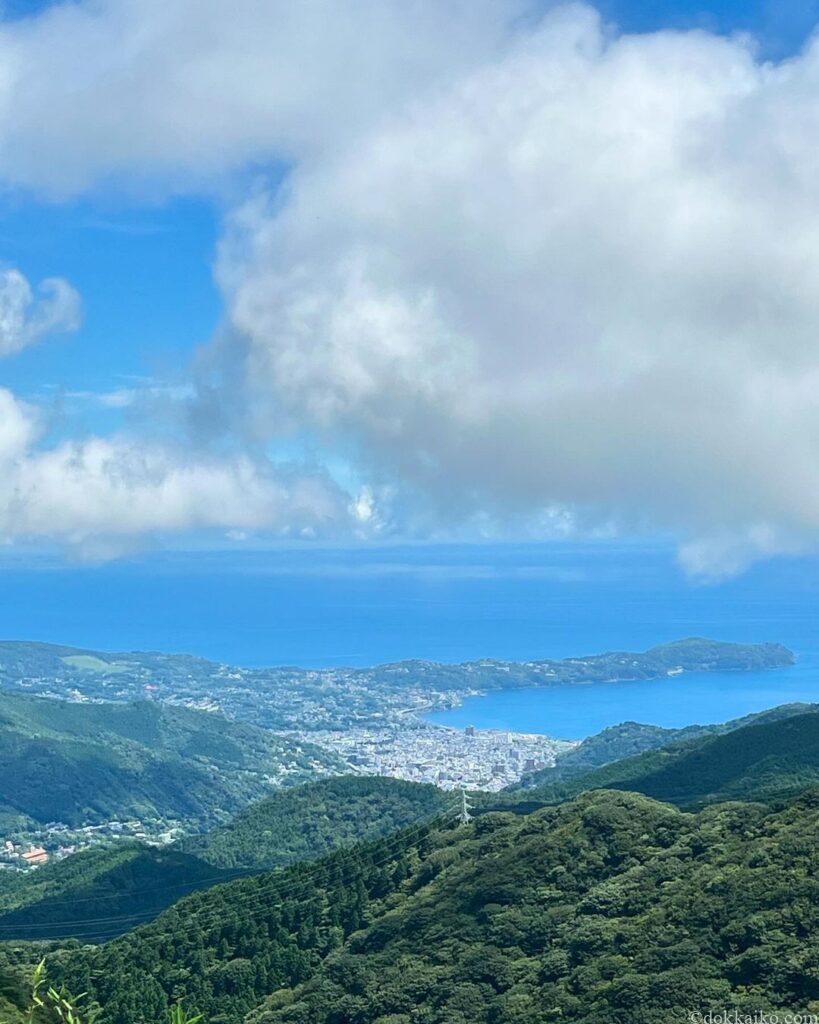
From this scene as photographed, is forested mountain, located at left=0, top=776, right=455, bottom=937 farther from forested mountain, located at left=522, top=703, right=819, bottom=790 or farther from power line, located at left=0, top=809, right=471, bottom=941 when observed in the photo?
forested mountain, located at left=522, top=703, right=819, bottom=790

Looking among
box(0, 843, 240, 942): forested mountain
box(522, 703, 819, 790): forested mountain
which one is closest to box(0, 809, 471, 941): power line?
box(0, 843, 240, 942): forested mountain

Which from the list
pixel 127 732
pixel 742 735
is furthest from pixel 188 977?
pixel 127 732

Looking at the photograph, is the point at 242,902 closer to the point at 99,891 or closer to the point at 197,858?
the point at 99,891

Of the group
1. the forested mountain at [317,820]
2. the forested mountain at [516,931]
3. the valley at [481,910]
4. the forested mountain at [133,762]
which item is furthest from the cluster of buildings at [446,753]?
the forested mountain at [516,931]

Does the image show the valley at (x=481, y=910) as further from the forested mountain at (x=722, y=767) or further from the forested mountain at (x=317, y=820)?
the forested mountain at (x=317, y=820)

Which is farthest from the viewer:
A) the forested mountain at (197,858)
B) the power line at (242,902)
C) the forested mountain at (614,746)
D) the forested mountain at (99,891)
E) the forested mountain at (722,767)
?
the forested mountain at (614,746)

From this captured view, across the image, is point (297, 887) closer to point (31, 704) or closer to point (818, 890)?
point (818, 890)
